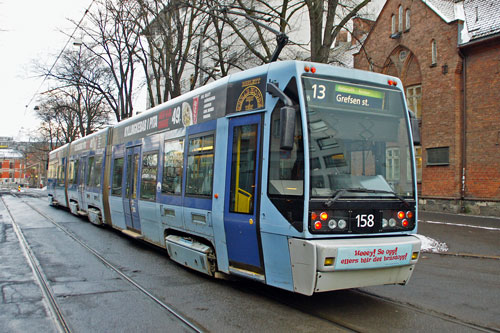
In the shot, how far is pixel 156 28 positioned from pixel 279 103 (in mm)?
15443

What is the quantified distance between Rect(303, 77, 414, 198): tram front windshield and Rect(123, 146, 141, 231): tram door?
18.3ft

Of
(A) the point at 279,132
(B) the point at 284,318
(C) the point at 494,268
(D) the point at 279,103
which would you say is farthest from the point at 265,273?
(C) the point at 494,268

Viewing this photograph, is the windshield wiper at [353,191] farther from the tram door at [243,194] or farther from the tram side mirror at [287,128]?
the tram door at [243,194]

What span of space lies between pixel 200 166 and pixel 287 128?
2.47 m

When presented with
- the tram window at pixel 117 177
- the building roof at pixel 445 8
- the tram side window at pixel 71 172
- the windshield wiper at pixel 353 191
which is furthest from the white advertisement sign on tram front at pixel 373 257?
the building roof at pixel 445 8

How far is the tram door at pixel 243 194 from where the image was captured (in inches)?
220

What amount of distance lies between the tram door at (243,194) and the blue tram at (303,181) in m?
0.01

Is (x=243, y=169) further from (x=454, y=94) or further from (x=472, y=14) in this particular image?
(x=472, y=14)

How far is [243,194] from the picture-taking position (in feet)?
19.0

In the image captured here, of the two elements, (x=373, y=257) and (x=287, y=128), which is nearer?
(x=287, y=128)

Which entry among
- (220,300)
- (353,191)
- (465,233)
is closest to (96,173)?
(220,300)

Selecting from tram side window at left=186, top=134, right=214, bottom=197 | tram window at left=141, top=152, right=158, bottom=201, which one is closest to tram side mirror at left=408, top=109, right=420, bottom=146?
tram side window at left=186, top=134, right=214, bottom=197

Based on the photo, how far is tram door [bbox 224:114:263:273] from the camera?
559 centimetres

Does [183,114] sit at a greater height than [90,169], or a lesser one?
greater
